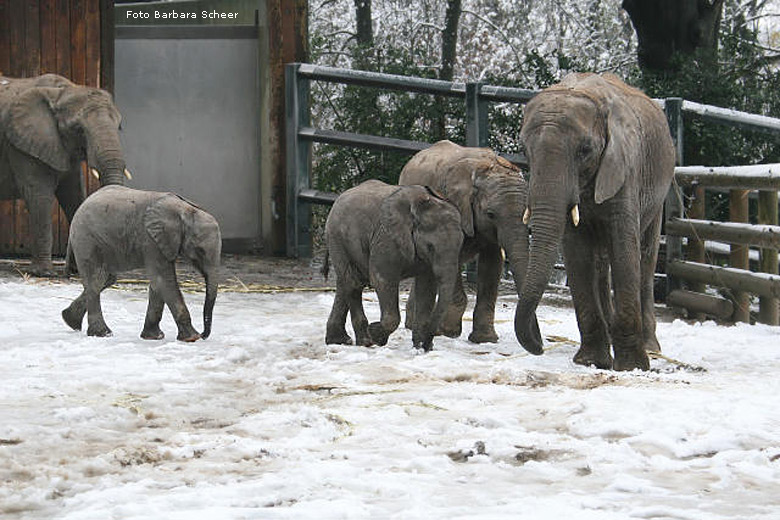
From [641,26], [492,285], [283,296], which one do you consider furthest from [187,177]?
[492,285]

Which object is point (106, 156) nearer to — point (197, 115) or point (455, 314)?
point (197, 115)

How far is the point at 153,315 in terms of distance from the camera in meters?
8.49

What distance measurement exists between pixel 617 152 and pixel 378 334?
1876 mm

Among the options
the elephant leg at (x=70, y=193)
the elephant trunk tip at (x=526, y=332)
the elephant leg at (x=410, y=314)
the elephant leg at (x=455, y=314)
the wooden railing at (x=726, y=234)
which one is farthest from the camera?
the elephant leg at (x=70, y=193)

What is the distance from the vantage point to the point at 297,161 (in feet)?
47.2

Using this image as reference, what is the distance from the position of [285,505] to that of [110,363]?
3139 mm

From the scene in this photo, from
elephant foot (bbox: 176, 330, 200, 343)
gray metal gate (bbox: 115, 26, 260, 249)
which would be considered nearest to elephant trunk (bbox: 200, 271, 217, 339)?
elephant foot (bbox: 176, 330, 200, 343)

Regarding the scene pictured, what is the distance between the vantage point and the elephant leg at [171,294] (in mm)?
8398

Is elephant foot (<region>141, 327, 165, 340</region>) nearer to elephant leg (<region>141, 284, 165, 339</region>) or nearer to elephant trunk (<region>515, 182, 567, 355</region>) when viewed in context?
elephant leg (<region>141, 284, 165, 339</region>)

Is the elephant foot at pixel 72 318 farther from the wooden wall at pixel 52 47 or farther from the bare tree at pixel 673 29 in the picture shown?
the bare tree at pixel 673 29

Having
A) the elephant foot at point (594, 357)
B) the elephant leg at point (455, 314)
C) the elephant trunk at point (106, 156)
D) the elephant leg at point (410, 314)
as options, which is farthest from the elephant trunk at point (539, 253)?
the elephant trunk at point (106, 156)

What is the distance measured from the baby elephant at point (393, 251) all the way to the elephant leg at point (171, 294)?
0.92 m

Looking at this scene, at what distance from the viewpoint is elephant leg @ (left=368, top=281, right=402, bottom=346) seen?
801 cm

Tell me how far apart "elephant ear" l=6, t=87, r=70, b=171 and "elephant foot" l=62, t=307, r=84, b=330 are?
12.2 feet
